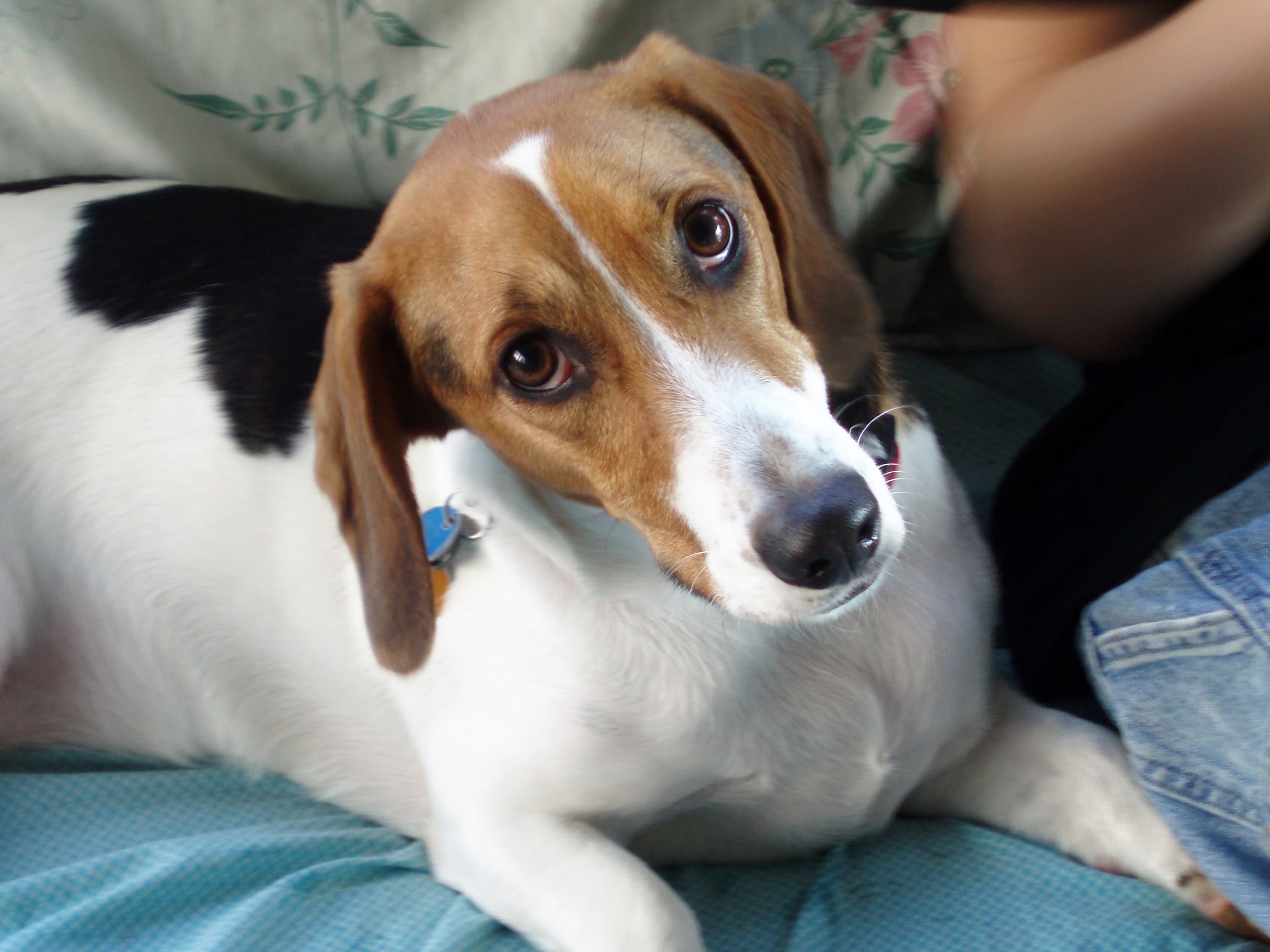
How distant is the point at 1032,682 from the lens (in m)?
1.61

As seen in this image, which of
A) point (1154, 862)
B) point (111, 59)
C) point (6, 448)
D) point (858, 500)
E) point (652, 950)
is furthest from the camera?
point (111, 59)

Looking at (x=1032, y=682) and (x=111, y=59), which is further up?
(x=111, y=59)

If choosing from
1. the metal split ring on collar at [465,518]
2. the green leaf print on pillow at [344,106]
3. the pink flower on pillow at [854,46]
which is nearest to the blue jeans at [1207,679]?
the metal split ring on collar at [465,518]

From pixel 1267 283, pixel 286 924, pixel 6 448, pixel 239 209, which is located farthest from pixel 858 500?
pixel 6 448

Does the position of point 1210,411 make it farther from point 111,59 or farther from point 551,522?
point 111,59

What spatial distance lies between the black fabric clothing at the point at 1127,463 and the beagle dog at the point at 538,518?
0.31 feet

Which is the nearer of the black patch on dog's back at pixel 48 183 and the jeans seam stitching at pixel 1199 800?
the jeans seam stitching at pixel 1199 800

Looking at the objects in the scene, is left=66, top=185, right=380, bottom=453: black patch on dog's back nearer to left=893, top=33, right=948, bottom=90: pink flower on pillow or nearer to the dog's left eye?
the dog's left eye

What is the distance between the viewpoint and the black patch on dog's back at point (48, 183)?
1.87 metres

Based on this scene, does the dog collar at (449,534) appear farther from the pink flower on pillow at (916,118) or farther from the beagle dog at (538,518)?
the pink flower on pillow at (916,118)

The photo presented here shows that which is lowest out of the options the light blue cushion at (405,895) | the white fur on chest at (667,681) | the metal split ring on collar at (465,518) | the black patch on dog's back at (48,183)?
the light blue cushion at (405,895)

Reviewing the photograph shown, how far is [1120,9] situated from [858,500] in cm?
72

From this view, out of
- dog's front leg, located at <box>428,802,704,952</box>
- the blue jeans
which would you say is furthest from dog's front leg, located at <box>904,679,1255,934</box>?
dog's front leg, located at <box>428,802,704,952</box>

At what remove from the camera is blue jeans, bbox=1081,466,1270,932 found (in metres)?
1.16
